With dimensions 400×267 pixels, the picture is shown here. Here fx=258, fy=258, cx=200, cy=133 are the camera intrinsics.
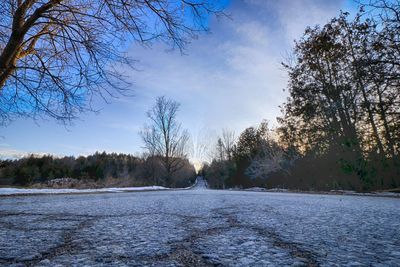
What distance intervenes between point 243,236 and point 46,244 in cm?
137

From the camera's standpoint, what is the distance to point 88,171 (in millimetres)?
49469

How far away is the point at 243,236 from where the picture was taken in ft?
6.31

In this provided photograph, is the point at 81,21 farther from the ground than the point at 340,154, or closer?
farther from the ground

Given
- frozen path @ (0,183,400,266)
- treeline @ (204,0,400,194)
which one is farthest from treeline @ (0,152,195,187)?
frozen path @ (0,183,400,266)

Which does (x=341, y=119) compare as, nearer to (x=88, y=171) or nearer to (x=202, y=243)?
(x=202, y=243)

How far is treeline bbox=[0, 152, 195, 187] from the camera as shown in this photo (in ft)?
97.2

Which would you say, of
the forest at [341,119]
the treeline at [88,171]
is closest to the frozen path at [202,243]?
the forest at [341,119]

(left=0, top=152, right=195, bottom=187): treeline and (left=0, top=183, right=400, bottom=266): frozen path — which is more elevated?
(left=0, top=152, right=195, bottom=187): treeline

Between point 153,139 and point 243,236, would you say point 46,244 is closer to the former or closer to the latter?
point 243,236

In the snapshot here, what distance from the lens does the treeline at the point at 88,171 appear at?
97.2ft

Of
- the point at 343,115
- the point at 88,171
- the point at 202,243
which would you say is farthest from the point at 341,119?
the point at 88,171

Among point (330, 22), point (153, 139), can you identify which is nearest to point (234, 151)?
point (153, 139)

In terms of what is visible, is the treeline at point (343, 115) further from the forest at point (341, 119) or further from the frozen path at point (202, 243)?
the frozen path at point (202, 243)

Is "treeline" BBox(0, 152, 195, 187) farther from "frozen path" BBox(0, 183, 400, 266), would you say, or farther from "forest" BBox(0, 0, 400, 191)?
"frozen path" BBox(0, 183, 400, 266)
